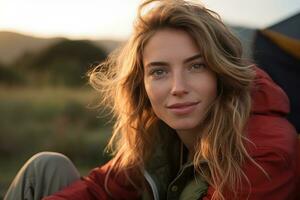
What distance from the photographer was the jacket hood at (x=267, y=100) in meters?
1.59

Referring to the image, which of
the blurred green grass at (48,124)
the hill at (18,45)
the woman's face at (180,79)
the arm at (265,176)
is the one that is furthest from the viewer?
the hill at (18,45)

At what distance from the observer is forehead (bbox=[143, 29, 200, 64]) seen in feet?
5.11

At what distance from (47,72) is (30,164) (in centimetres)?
493

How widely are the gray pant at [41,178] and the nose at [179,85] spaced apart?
0.55 meters

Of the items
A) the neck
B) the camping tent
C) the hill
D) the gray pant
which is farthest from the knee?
the hill

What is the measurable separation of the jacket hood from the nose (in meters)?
0.20

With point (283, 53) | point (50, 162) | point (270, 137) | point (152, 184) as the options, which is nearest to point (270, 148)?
point (270, 137)

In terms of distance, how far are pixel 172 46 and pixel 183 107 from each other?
159 mm

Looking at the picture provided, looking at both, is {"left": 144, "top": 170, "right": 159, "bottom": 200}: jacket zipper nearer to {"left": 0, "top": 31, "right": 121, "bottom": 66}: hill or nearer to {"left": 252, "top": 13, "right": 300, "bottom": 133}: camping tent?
{"left": 252, "top": 13, "right": 300, "bottom": 133}: camping tent

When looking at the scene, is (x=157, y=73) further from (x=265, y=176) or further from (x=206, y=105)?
(x=265, y=176)

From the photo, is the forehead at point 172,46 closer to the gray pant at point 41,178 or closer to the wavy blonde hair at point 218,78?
the wavy blonde hair at point 218,78

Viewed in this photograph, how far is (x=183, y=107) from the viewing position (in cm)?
156

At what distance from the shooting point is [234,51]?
5.31 feet

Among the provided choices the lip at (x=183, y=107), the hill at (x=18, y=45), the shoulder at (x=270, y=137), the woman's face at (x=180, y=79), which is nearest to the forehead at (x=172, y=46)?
the woman's face at (x=180, y=79)
